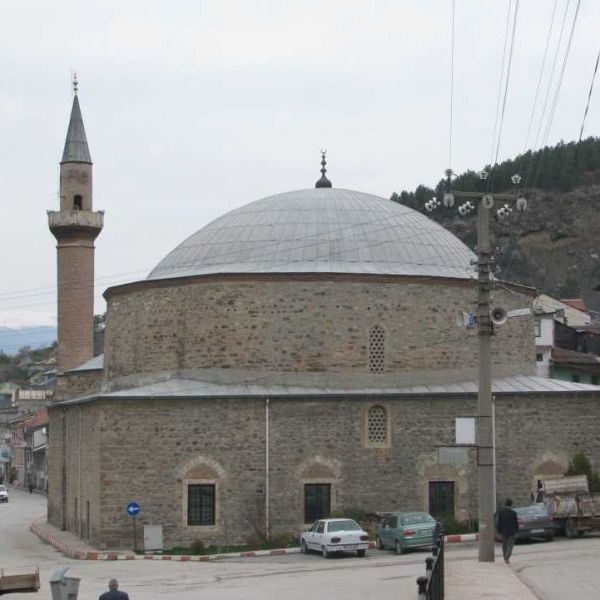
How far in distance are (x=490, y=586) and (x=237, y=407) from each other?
54.9 feet

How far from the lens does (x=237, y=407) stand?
115 ft

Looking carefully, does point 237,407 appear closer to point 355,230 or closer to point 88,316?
point 355,230

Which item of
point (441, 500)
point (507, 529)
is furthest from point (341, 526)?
point (441, 500)

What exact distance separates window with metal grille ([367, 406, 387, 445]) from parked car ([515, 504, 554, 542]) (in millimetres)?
6123

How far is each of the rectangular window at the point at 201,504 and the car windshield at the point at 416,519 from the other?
6.27 metres

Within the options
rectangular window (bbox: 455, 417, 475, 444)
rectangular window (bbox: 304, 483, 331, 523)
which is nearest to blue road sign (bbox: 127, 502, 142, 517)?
→ rectangular window (bbox: 304, 483, 331, 523)

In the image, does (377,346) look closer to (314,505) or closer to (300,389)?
(300,389)

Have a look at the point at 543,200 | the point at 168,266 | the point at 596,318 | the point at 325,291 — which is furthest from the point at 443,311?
the point at 543,200

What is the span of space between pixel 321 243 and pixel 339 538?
12.4 meters

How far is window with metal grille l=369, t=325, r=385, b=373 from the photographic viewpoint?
1473 inches

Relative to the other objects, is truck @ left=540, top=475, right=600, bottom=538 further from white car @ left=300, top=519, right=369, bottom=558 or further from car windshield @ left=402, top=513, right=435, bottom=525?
white car @ left=300, top=519, right=369, bottom=558

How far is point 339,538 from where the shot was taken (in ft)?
96.5

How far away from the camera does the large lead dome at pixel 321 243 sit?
1542 inches

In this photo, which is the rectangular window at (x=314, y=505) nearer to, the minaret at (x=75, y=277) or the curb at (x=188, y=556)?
the curb at (x=188, y=556)
